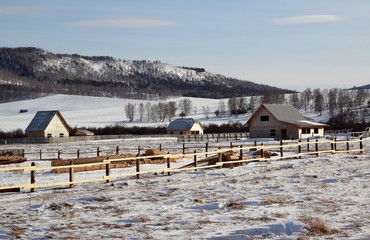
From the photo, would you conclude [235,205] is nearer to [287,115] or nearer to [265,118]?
[265,118]

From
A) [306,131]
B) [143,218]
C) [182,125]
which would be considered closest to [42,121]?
[182,125]

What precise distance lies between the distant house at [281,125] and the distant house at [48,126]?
108ft

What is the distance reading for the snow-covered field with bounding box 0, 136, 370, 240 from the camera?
1300cm

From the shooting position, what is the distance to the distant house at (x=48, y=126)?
95.4 meters

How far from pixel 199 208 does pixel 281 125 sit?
6623 centimetres

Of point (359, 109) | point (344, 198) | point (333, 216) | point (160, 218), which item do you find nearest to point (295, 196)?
point (344, 198)

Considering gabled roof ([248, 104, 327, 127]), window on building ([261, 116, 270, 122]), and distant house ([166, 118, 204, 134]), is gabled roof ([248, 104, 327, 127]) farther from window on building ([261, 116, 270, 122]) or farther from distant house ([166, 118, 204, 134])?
distant house ([166, 118, 204, 134])

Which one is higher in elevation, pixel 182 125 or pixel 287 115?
pixel 287 115

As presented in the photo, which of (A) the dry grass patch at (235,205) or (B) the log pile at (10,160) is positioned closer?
(A) the dry grass patch at (235,205)

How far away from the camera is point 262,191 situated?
20.2 meters

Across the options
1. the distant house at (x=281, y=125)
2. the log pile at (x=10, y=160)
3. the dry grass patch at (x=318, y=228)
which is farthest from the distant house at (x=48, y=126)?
the dry grass patch at (x=318, y=228)

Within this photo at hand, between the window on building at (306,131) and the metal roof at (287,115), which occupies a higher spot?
the metal roof at (287,115)

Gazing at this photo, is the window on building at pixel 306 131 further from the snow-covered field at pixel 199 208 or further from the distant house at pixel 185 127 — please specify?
the snow-covered field at pixel 199 208

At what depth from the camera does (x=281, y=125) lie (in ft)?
267
